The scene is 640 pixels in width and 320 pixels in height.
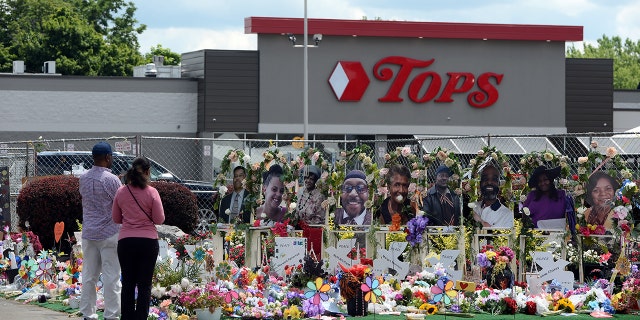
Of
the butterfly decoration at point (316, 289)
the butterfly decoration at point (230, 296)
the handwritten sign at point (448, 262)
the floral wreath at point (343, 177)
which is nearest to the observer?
the butterfly decoration at point (316, 289)

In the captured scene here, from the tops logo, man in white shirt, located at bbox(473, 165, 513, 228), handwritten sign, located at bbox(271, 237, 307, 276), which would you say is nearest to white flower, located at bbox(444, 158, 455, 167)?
man in white shirt, located at bbox(473, 165, 513, 228)

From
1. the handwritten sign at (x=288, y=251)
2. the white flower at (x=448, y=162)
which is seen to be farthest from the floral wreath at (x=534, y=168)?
the handwritten sign at (x=288, y=251)

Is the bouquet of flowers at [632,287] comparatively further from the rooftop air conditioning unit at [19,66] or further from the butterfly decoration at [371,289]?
the rooftop air conditioning unit at [19,66]

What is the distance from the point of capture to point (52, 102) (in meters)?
36.6

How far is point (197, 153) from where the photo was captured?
3497 cm

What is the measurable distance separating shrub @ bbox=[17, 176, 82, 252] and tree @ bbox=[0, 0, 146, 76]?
130 feet

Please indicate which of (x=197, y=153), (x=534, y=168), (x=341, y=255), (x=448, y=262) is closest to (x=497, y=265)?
(x=448, y=262)

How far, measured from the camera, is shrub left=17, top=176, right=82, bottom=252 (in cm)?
1867

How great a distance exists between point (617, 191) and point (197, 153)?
21436 millimetres

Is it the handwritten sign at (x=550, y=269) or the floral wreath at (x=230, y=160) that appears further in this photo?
the floral wreath at (x=230, y=160)

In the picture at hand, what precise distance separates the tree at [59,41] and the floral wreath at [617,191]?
4544cm

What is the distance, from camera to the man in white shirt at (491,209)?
15602 millimetres

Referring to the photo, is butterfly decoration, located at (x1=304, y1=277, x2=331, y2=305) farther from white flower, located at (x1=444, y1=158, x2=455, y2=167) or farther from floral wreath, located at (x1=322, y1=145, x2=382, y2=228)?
floral wreath, located at (x1=322, y1=145, x2=382, y2=228)

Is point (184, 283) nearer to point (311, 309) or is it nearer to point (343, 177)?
point (311, 309)
